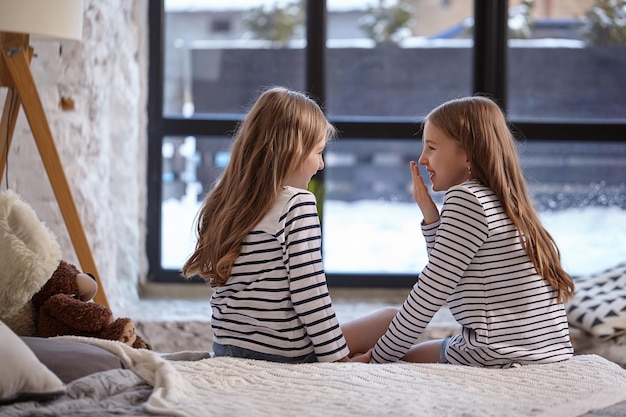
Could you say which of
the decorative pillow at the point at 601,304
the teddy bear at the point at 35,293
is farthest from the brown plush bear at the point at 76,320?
the decorative pillow at the point at 601,304

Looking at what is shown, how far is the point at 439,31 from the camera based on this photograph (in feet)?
12.6

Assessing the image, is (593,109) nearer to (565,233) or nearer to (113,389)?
(565,233)

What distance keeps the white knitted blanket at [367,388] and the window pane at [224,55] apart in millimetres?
2163

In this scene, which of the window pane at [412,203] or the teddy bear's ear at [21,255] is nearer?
the teddy bear's ear at [21,255]

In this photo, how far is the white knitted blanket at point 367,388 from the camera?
155 cm

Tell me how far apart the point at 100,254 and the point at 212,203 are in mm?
1379

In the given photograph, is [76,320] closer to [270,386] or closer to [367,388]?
[270,386]

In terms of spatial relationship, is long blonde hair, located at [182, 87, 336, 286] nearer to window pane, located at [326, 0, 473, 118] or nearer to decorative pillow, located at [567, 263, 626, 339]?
A: decorative pillow, located at [567, 263, 626, 339]

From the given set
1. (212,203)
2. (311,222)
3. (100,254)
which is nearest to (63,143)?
(100,254)

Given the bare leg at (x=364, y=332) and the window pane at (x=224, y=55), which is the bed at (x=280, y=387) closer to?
the bare leg at (x=364, y=332)

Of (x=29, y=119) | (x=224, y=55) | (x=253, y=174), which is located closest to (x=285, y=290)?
(x=253, y=174)

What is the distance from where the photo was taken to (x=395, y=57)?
3.85m

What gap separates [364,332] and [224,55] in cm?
196

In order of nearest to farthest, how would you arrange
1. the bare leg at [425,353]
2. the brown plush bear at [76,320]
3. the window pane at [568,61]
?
1. the brown plush bear at [76,320]
2. the bare leg at [425,353]
3. the window pane at [568,61]
